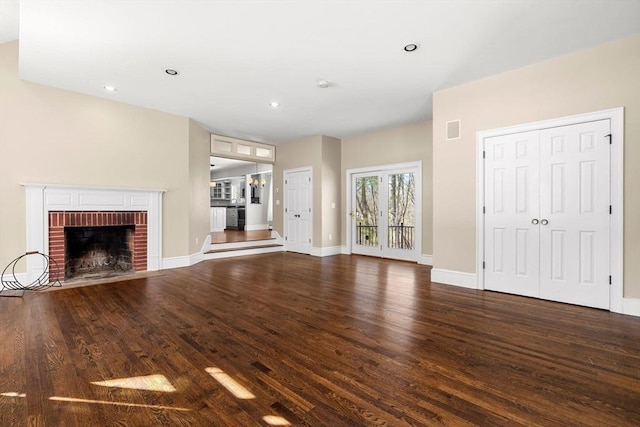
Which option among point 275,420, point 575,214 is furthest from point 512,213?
point 275,420

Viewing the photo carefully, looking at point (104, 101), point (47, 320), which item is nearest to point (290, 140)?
point (104, 101)

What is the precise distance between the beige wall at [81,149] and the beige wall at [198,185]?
149 mm

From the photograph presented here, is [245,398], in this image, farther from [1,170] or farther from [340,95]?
[1,170]

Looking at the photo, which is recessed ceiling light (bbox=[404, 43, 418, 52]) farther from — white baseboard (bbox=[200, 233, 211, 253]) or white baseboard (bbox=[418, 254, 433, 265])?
white baseboard (bbox=[200, 233, 211, 253])

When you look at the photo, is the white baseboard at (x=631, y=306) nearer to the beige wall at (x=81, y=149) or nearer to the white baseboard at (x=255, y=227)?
the beige wall at (x=81, y=149)

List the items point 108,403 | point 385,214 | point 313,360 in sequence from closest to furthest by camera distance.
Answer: point 108,403
point 313,360
point 385,214

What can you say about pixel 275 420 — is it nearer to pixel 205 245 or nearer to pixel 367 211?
pixel 205 245

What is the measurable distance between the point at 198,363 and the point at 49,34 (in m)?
3.61

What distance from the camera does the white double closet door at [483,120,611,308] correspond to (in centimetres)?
342

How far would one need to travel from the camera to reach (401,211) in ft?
22.3

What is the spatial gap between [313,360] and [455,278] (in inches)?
119

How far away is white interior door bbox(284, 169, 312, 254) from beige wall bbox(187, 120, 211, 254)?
83.8 inches

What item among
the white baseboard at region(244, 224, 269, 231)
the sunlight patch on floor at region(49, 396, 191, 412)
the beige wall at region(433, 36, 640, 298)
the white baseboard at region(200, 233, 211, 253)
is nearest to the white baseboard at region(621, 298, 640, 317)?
the beige wall at region(433, 36, 640, 298)

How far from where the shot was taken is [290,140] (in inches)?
314
